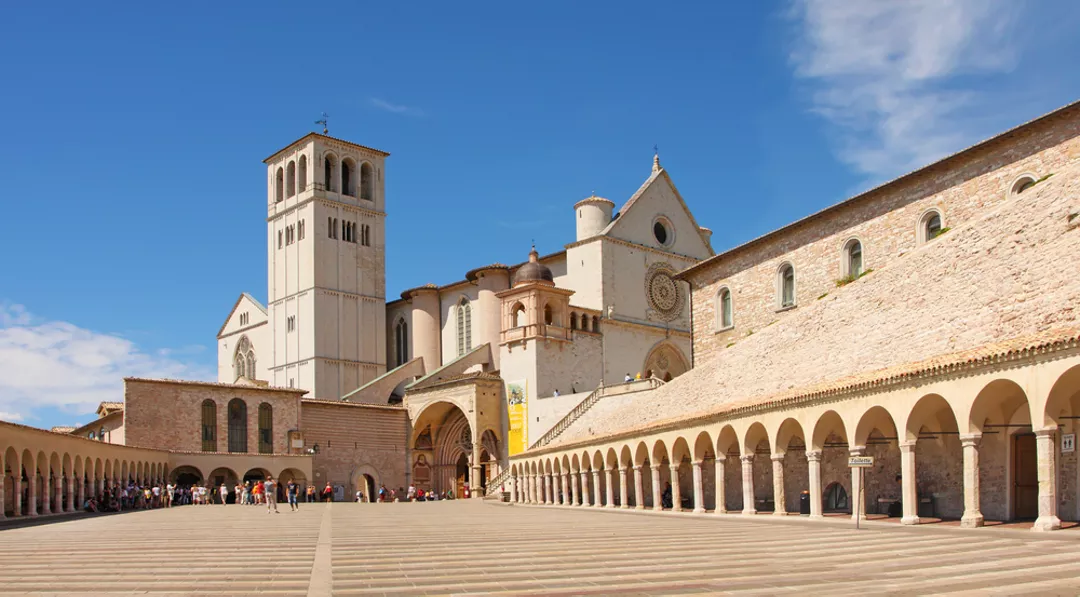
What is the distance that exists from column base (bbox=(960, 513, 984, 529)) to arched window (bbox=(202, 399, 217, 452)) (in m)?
39.9

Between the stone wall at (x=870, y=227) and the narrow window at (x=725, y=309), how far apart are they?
0.30 metres

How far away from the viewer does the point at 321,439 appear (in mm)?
57719

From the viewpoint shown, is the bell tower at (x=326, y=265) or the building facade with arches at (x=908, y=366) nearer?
the building facade with arches at (x=908, y=366)

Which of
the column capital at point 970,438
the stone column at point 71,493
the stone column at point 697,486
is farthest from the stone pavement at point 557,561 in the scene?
the stone column at point 71,493

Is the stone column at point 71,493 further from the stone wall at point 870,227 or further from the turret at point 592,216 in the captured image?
the turret at point 592,216

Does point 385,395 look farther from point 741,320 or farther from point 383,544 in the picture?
point 383,544

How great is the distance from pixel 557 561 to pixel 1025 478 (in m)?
12.3

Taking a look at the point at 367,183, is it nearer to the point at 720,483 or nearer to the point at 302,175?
the point at 302,175

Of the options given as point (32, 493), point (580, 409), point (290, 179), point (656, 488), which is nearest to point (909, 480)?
point (656, 488)

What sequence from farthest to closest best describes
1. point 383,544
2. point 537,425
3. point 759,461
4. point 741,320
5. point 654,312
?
Answer: point 654,312, point 537,425, point 741,320, point 759,461, point 383,544

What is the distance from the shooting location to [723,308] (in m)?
44.6

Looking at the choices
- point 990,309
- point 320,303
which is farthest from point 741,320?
point 320,303

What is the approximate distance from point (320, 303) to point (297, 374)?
4917mm

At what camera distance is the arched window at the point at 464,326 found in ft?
224
